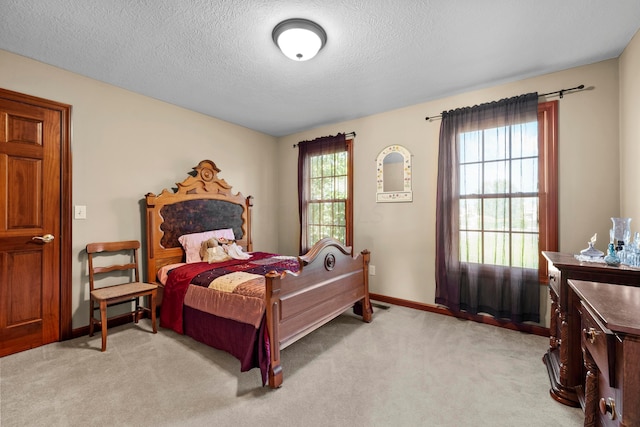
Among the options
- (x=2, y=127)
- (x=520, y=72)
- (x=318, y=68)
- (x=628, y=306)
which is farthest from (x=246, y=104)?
(x=628, y=306)

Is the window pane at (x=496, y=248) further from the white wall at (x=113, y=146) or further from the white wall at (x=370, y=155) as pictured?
the white wall at (x=113, y=146)

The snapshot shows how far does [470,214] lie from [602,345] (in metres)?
2.14

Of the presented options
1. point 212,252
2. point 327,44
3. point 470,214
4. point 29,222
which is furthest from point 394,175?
point 29,222

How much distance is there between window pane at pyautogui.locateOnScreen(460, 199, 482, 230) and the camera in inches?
117

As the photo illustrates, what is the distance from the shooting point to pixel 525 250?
2.73m

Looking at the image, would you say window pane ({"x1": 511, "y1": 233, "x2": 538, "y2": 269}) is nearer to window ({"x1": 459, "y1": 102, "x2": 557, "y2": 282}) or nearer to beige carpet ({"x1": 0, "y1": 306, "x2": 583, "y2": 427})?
window ({"x1": 459, "y1": 102, "x2": 557, "y2": 282})

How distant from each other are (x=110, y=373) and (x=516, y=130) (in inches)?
161

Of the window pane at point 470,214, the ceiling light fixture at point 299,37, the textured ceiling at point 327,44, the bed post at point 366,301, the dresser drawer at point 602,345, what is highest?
the textured ceiling at point 327,44

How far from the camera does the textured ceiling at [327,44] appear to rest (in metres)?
1.81

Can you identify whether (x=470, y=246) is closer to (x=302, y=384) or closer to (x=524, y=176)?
(x=524, y=176)

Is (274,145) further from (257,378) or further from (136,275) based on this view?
(257,378)

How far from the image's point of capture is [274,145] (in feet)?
15.8

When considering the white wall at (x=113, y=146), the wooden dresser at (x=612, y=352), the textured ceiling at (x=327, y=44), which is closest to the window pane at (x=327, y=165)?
the textured ceiling at (x=327, y=44)

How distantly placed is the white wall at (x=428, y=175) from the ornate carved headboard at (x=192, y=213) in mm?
934
